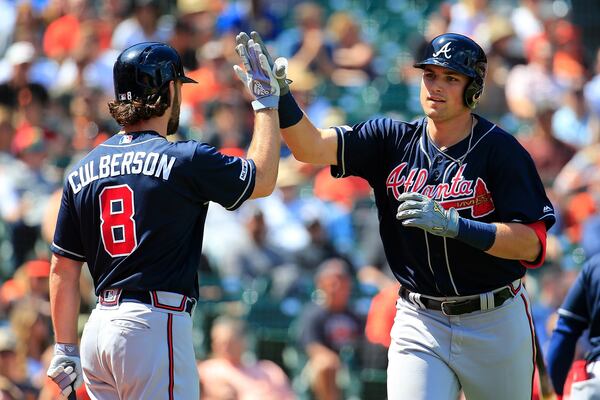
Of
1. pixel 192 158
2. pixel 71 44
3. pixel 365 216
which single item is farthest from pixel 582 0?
pixel 192 158

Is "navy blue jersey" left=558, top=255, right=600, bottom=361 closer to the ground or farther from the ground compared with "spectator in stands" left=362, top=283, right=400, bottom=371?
farther from the ground

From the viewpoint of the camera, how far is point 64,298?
4.21m

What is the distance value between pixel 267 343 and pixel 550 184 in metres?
2.87

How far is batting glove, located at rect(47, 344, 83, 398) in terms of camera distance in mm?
4199

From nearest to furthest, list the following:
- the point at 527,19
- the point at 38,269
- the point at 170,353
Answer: the point at 170,353, the point at 38,269, the point at 527,19

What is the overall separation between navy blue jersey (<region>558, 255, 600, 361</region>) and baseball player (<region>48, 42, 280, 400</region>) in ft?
5.50

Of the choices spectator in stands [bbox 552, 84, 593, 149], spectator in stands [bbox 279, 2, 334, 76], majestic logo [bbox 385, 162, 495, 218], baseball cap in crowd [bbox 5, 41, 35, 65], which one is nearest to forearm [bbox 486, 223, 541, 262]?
majestic logo [bbox 385, 162, 495, 218]

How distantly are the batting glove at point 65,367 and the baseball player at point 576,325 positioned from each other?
226 centimetres

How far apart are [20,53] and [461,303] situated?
→ 8162 millimetres

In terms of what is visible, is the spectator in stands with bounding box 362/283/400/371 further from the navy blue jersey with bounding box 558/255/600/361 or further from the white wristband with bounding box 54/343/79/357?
the white wristband with bounding box 54/343/79/357

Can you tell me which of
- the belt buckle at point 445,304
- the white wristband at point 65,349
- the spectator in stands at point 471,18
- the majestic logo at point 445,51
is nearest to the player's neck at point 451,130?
the majestic logo at point 445,51

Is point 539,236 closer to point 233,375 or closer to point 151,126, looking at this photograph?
point 151,126

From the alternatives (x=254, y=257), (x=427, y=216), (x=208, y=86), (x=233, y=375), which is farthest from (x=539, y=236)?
(x=208, y=86)

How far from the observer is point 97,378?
161 inches
